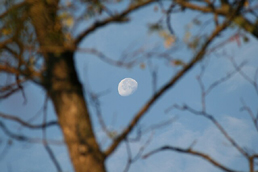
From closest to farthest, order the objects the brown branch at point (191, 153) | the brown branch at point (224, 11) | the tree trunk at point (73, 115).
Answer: the tree trunk at point (73, 115) → the brown branch at point (191, 153) → the brown branch at point (224, 11)

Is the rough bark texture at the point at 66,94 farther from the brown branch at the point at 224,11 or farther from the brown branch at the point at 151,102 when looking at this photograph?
the brown branch at the point at 224,11

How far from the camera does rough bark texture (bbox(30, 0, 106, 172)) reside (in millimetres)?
3422

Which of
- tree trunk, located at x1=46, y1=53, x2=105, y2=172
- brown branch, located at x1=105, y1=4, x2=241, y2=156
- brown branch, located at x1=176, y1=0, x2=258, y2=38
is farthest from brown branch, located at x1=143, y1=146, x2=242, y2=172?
brown branch, located at x1=176, y1=0, x2=258, y2=38

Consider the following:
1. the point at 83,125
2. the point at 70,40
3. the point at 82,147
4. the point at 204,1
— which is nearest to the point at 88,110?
the point at 83,125

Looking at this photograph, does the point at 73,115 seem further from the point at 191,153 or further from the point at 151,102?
the point at 191,153

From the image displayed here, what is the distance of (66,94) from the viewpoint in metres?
3.68

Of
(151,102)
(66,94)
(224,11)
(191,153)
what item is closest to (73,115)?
(66,94)

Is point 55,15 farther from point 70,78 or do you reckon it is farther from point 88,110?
point 88,110

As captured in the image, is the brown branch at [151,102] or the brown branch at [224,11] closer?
the brown branch at [151,102]

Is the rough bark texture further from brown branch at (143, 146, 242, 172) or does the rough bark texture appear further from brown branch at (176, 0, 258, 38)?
brown branch at (176, 0, 258, 38)

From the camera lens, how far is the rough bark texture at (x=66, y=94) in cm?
342

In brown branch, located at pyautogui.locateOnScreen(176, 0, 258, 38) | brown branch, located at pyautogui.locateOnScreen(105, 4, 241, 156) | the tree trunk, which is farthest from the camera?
brown branch, located at pyautogui.locateOnScreen(176, 0, 258, 38)

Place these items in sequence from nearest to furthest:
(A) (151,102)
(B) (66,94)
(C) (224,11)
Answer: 1. (A) (151,102)
2. (B) (66,94)
3. (C) (224,11)

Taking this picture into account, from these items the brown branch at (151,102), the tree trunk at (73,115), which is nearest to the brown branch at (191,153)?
the brown branch at (151,102)
